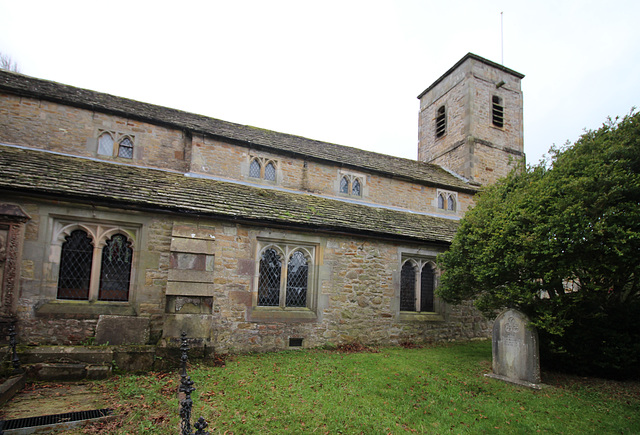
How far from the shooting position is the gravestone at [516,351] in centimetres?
734

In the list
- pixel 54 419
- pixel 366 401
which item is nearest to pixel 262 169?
pixel 366 401

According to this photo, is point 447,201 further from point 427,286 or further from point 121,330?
point 121,330

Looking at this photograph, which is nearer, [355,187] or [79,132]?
[79,132]

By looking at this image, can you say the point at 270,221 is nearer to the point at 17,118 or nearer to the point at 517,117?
the point at 17,118

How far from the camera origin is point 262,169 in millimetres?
12406

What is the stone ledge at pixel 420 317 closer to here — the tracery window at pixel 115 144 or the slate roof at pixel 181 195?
the slate roof at pixel 181 195

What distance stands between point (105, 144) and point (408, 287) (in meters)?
10.9

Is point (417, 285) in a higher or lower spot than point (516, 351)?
higher

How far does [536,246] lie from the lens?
7.09m

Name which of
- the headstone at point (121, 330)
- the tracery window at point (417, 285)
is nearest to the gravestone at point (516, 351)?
the tracery window at point (417, 285)

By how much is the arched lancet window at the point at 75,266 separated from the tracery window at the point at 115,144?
347 cm

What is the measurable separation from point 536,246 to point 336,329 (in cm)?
579

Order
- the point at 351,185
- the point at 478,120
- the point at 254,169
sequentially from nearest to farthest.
A: 1. the point at 254,169
2. the point at 351,185
3. the point at 478,120

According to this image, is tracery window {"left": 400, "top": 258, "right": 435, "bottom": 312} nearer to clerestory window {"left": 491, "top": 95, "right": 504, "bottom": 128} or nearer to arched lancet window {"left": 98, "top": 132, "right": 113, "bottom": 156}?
arched lancet window {"left": 98, "top": 132, "right": 113, "bottom": 156}
